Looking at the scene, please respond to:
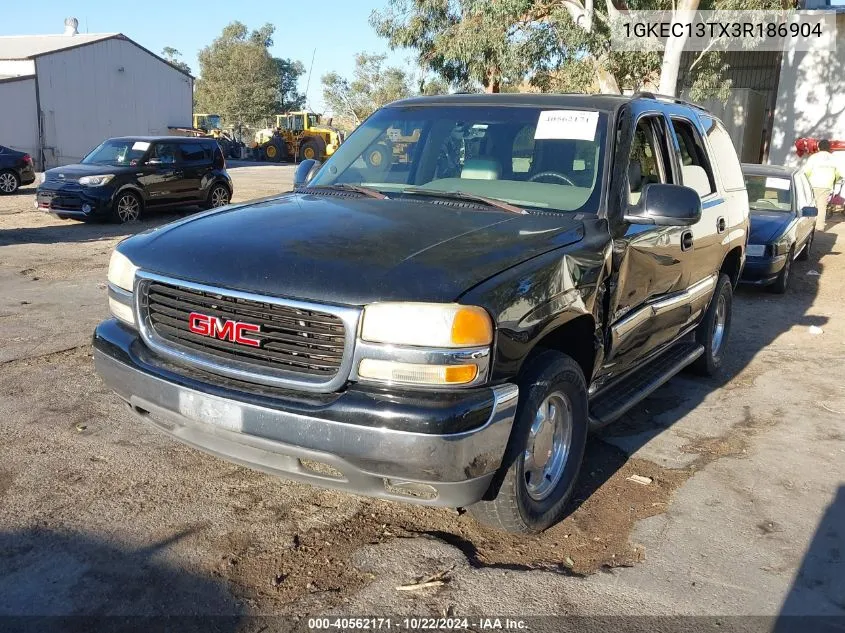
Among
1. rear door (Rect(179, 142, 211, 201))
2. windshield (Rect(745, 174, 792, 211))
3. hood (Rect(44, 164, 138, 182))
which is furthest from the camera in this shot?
rear door (Rect(179, 142, 211, 201))

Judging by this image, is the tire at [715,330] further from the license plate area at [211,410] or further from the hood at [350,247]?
the license plate area at [211,410]

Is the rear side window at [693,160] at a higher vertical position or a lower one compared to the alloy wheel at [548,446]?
higher

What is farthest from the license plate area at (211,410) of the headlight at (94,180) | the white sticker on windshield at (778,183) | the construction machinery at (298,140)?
the construction machinery at (298,140)

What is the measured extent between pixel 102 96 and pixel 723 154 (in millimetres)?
35173

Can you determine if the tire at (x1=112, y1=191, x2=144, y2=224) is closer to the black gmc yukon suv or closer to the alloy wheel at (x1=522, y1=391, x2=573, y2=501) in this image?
the black gmc yukon suv

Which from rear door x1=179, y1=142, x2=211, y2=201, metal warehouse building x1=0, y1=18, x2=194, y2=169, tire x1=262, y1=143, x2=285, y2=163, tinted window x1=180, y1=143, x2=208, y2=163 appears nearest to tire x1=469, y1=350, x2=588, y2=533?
rear door x1=179, y1=142, x2=211, y2=201

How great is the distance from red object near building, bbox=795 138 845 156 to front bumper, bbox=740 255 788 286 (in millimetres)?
12127

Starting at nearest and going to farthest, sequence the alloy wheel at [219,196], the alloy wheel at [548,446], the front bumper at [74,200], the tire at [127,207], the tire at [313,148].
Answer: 1. the alloy wheel at [548,446]
2. the front bumper at [74,200]
3. the tire at [127,207]
4. the alloy wheel at [219,196]
5. the tire at [313,148]

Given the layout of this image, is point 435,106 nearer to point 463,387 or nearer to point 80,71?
point 463,387

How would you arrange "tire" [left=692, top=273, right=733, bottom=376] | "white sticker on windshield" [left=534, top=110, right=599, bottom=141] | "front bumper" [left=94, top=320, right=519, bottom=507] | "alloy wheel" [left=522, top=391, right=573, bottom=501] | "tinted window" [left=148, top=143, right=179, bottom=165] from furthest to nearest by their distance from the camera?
1. "tinted window" [left=148, top=143, right=179, bottom=165]
2. "tire" [left=692, top=273, right=733, bottom=376]
3. "white sticker on windshield" [left=534, top=110, right=599, bottom=141]
4. "alloy wheel" [left=522, top=391, right=573, bottom=501]
5. "front bumper" [left=94, top=320, right=519, bottom=507]

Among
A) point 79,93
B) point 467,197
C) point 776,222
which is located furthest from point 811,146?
point 79,93

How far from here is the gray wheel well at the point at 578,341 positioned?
136 inches

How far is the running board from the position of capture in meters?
3.89

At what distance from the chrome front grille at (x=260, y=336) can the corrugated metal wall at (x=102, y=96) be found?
3345 centimetres
